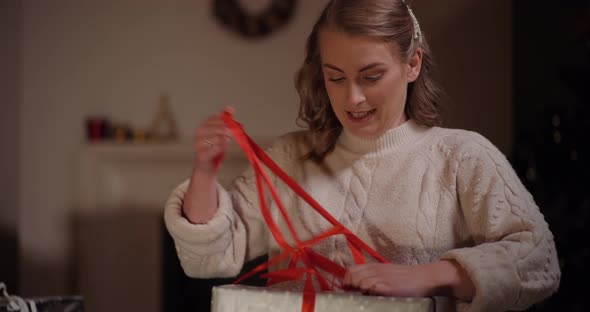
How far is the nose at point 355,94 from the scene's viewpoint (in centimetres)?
108

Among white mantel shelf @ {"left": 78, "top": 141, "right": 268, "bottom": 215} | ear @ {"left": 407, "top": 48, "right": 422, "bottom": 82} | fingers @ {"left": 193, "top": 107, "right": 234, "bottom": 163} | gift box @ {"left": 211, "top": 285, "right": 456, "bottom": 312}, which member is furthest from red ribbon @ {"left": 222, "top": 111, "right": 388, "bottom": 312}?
white mantel shelf @ {"left": 78, "top": 141, "right": 268, "bottom": 215}

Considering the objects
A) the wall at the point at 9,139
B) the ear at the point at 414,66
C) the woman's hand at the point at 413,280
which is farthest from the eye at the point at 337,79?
the wall at the point at 9,139

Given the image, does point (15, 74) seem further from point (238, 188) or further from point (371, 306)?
point (371, 306)

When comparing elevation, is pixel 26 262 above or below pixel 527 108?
Answer: below

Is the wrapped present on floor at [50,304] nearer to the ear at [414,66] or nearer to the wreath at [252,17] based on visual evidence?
the ear at [414,66]

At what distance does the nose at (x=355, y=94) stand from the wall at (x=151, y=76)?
69.9 inches

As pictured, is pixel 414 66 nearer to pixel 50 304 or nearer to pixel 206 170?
pixel 206 170

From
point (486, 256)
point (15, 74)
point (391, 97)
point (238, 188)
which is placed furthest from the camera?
point (15, 74)

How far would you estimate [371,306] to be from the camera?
0.85 meters

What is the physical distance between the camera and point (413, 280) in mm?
937

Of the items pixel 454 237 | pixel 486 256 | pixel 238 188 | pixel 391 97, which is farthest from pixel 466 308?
pixel 238 188

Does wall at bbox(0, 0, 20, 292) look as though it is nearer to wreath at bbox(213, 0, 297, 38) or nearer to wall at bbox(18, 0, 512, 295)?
wall at bbox(18, 0, 512, 295)

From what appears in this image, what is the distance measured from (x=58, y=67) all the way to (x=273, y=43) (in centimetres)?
89

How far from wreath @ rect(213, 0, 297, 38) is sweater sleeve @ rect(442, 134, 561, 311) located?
177 centimetres
